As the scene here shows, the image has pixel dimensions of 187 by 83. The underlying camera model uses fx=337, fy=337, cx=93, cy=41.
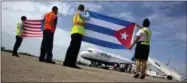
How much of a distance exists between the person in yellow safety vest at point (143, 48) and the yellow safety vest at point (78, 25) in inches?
48.8

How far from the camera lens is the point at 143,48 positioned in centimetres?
632

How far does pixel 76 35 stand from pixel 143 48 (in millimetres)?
1475

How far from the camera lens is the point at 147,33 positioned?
255 inches

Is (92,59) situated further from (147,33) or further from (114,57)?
(147,33)

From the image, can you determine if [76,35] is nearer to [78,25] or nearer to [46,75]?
[78,25]

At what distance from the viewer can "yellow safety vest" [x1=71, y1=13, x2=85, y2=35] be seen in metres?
7.01

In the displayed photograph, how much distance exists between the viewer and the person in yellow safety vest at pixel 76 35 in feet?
22.9

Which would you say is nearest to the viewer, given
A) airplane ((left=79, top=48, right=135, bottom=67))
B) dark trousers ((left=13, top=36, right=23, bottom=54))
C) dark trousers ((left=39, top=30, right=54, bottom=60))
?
dark trousers ((left=39, top=30, right=54, bottom=60))

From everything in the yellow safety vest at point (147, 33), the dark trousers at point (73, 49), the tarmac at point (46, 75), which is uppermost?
the yellow safety vest at point (147, 33)

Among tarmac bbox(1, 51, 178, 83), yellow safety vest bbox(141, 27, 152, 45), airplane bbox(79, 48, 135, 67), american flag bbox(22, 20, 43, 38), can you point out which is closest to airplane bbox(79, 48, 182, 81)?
airplane bbox(79, 48, 135, 67)

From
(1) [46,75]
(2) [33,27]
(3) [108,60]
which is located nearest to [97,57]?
(3) [108,60]

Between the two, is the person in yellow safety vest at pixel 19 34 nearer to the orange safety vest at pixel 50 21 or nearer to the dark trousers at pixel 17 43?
the dark trousers at pixel 17 43

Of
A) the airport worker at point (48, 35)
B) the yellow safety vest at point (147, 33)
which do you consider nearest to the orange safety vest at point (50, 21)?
the airport worker at point (48, 35)

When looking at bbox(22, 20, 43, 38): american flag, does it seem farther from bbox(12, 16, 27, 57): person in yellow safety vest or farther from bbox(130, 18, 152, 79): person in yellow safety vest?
bbox(130, 18, 152, 79): person in yellow safety vest
